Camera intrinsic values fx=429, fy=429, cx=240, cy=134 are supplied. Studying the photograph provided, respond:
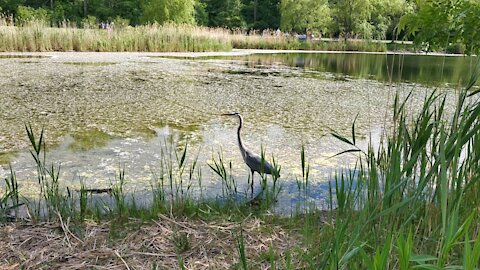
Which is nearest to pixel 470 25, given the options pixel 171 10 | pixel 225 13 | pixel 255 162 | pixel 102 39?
pixel 255 162

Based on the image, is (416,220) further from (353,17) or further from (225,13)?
(225,13)

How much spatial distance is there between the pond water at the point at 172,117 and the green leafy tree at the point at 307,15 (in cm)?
1864

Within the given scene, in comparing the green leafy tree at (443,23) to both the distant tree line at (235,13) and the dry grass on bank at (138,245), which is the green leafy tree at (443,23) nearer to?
the dry grass on bank at (138,245)

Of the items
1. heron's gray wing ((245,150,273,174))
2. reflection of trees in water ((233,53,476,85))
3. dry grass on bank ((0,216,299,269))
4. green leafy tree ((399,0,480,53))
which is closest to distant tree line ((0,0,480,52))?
reflection of trees in water ((233,53,476,85))

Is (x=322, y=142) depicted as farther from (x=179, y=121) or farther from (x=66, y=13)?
(x=66, y=13)

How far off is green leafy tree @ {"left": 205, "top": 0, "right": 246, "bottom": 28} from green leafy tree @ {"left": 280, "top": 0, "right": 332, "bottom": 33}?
3669 millimetres

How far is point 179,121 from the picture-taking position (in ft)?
13.2

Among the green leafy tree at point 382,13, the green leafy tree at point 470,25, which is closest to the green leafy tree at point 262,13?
the green leafy tree at point 382,13

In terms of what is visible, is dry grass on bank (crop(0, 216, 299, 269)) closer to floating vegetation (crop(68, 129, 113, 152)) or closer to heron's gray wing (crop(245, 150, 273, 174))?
heron's gray wing (crop(245, 150, 273, 174))

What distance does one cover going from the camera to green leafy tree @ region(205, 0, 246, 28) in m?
28.8

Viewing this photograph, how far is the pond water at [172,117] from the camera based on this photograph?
106 inches

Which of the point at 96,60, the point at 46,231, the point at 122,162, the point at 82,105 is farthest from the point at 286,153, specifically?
the point at 96,60

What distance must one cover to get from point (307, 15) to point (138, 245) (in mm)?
25261

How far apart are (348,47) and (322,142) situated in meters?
17.1
